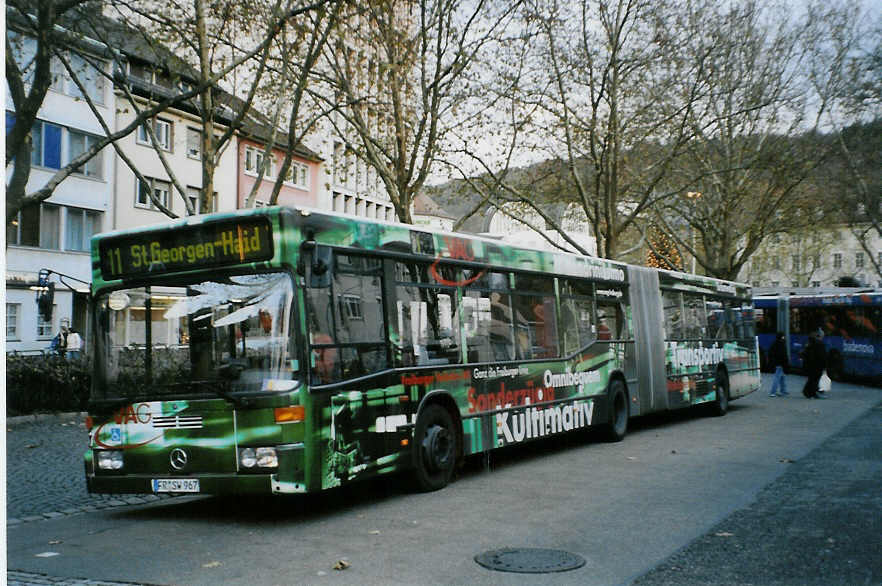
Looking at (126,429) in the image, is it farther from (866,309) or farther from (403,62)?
(866,309)

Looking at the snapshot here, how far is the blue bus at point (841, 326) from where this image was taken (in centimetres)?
3042

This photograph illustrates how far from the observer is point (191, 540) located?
7957mm

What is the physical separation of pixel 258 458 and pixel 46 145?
33.8 m

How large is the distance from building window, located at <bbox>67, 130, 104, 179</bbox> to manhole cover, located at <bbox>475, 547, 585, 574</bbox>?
35.8m

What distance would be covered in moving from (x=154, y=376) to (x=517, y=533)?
3.53 meters

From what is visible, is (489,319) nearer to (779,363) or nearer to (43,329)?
(779,363)

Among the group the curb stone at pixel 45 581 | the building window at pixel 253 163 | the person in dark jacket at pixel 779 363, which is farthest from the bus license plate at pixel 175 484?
the building window at pixel 253 163

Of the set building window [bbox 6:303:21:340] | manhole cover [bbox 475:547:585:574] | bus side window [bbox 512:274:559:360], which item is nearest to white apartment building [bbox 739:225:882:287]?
building window [bbox 6:303:21:340]

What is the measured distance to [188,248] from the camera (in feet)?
29.0

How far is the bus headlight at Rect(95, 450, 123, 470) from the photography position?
29.2ft

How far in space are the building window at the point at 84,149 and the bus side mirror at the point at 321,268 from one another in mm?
33246

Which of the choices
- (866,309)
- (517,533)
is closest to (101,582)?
(517,533)

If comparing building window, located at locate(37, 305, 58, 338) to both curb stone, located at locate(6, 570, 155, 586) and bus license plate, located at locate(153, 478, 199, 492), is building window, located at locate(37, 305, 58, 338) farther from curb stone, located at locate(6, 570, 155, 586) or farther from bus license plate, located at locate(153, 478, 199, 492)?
curb stone, located at locate(6, 570, 155, 586)

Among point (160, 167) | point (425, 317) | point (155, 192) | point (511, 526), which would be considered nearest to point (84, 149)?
point (155, 192)
